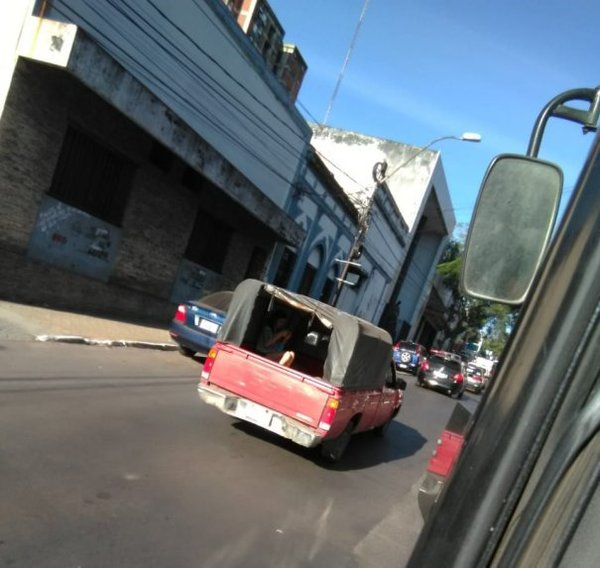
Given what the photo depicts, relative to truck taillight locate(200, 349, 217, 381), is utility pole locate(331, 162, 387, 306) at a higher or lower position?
higher

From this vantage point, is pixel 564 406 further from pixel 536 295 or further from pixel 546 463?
pixel 536 295

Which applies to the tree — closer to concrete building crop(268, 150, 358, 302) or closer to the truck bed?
concrete building crop(268, 150, 358, 302)

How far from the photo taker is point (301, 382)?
7172 millimetres

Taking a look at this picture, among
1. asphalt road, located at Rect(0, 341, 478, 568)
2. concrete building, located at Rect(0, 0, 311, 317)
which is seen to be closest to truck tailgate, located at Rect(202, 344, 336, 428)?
asphalt road, located at Rect(0, 341, 478, 568)

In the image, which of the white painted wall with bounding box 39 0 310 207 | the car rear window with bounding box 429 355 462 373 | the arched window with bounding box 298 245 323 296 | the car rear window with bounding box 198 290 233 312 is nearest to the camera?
the white painted wall with bounding box 39 0 310 207

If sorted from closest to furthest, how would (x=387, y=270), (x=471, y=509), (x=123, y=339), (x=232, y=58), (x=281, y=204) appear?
(x=471, y=509), (x=123, y=339), (x=232, y=58), (x=281, y=204), (x=387, y=270)

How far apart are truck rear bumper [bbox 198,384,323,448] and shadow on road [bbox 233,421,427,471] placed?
0.69 m

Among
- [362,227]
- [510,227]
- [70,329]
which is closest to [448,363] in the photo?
[362,227]

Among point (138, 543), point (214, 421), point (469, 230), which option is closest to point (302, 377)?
point (214, 421)

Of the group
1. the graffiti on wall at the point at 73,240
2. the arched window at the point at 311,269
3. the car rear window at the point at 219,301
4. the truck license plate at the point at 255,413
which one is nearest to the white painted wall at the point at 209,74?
the graffiti on wall at the point at 73,240

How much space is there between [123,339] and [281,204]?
35.5 ft

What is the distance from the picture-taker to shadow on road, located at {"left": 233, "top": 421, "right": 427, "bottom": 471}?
7938 millimetres

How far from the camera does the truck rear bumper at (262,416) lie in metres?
7.04

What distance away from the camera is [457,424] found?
15.9 ft
